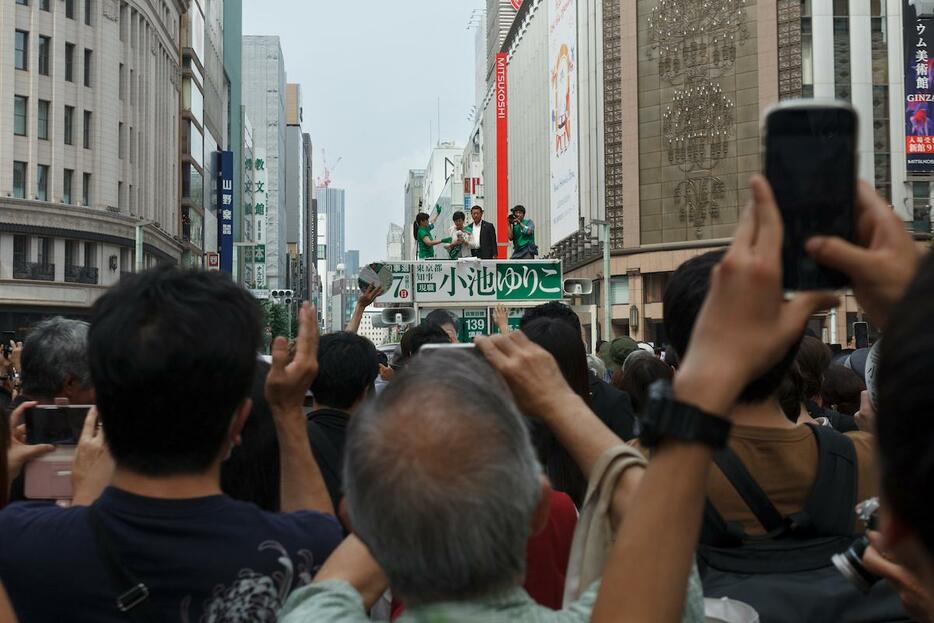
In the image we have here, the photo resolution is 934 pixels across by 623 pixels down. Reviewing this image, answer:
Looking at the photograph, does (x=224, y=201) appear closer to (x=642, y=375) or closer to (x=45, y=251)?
(x=45, y=251)

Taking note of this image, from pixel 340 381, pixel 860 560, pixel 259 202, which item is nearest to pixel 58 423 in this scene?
pixel 340 381

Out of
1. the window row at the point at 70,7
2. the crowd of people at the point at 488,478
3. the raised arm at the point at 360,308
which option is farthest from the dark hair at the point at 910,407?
the window row at the point at 70,7

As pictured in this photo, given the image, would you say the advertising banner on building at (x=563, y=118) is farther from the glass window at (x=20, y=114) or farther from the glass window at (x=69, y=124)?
the glass window at (x=20, y=114)

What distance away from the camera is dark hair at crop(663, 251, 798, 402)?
2398mm

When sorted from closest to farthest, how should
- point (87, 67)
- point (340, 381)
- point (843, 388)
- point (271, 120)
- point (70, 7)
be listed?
point (340, 381)
point (843, 388)
point (70, 7)
point (87, 67)
point (271, 120)

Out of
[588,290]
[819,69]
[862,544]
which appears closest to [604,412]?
[862,544]

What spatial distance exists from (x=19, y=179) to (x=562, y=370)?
1809 inches

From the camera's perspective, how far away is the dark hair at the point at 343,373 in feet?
13.3

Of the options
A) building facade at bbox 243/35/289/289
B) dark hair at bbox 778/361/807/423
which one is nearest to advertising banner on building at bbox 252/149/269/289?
building facade at bbox 243/35/289/289

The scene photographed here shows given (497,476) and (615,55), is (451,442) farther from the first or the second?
(615,55)

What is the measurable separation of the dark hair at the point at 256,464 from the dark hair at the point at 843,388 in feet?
13.1

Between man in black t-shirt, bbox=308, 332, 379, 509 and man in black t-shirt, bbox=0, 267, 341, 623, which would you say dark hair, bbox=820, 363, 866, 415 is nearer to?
man in black t-shirt, bbox=308, 332, 379, 509

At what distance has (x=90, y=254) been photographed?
47938 mm

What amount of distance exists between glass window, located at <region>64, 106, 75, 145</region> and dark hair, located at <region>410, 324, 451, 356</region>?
4569cm
